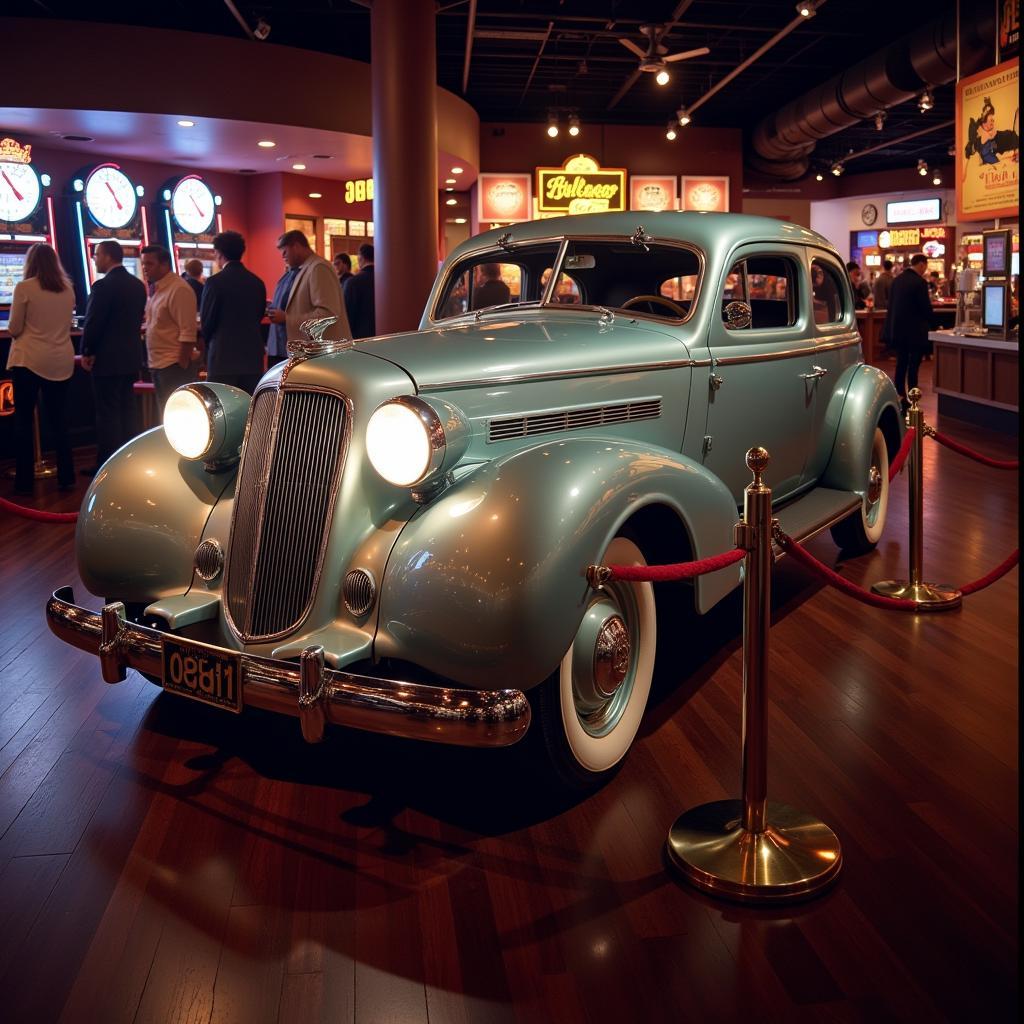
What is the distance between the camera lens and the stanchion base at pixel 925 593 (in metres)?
4.37

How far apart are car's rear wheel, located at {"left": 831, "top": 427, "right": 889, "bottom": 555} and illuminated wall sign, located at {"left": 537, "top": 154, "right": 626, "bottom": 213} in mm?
11064

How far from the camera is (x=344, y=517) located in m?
2.65

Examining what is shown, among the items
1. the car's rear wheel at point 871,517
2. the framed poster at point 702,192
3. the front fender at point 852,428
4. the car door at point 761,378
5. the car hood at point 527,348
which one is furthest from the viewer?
the framed poster at point 702,192

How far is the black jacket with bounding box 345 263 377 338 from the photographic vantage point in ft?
28.1

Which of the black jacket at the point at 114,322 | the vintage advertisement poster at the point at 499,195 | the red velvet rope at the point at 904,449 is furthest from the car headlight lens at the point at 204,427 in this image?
the vintage advertisement poster at the point at 499,195

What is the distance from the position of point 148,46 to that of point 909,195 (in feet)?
66.8

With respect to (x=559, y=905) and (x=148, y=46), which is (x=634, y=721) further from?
(x=148, y=46)

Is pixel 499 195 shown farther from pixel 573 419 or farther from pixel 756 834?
pixel 756 834

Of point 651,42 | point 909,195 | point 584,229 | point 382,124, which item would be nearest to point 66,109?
point 382,124

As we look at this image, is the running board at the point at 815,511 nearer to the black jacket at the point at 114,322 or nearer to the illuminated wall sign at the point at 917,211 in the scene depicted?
the black jacket at the point at 114,322

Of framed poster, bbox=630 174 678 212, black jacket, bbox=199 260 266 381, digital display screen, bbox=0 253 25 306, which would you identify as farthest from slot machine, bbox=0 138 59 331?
framed poster, bbox=630 174 678 212

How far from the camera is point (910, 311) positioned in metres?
11.2

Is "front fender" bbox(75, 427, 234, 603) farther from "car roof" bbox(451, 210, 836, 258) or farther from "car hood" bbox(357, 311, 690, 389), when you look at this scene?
"car roof" bbox(451, 210, 836, 258)

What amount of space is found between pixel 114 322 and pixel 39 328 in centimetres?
50
